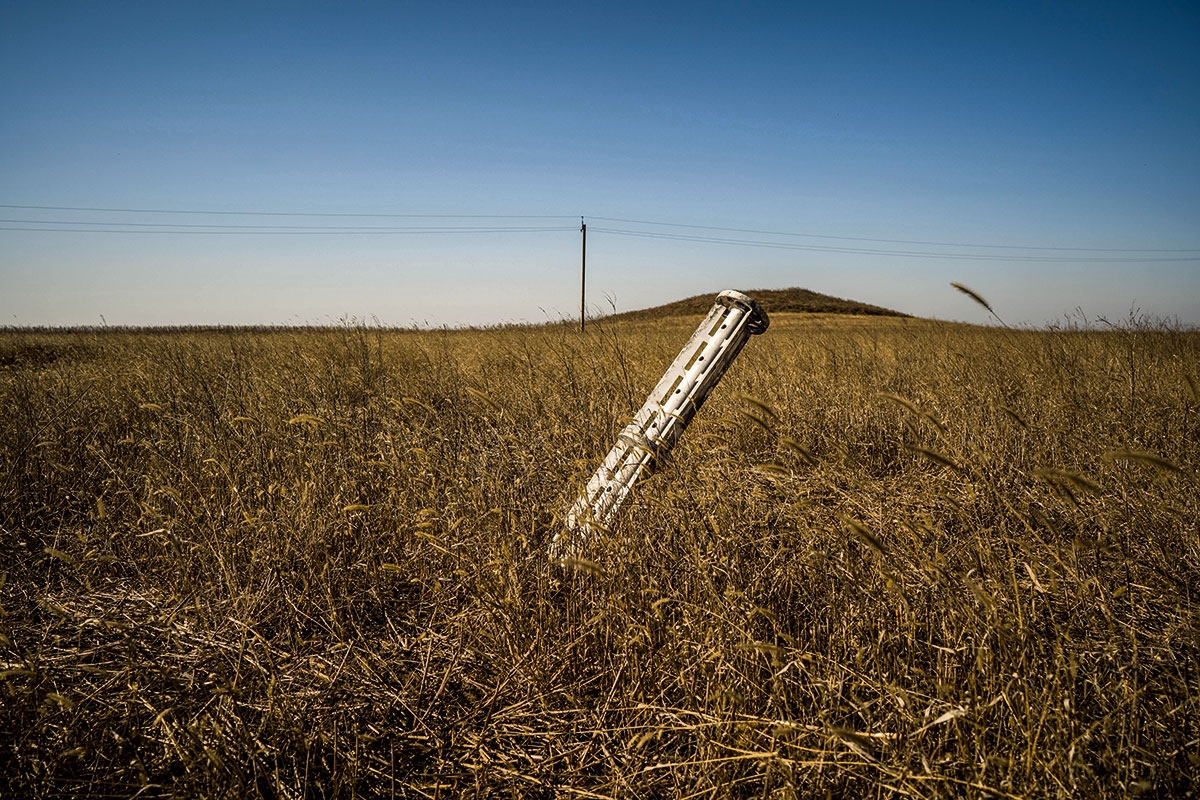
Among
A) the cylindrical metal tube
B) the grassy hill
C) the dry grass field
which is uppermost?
→ the grassy hill

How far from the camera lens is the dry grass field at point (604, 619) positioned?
1.10 metres

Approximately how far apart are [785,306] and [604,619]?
28.3 meters

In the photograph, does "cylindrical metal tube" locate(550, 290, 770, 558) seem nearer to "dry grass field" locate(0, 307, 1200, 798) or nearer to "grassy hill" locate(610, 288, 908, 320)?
"dry grass field" locate(0, 307, 1200, 798)

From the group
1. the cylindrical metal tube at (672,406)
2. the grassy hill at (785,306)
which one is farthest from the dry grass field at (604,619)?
the grassy hill at (785,306)

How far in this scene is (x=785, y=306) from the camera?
2758cm

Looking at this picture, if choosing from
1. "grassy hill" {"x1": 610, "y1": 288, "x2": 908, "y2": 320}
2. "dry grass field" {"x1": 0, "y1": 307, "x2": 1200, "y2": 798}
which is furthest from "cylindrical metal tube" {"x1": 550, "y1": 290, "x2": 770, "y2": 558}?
"grassy hill" {"x1": 610, "y1": 288, "x2": 908, "y2": 320}

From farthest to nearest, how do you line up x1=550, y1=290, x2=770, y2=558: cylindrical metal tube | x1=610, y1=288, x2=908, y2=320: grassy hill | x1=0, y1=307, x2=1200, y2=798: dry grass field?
x1=610, y1=288, x2=908, y2=320: grassy hill → x1=550, y1=290, x2=770, y2=558: cylindrical metal tube → x1=0, y1=307, x2=1200, y2=798: dry grass field

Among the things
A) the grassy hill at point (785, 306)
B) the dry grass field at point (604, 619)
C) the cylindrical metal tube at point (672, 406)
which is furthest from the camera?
the grassy hill at point (785, 306)

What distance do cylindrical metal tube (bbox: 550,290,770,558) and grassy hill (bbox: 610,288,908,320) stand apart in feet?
80.9

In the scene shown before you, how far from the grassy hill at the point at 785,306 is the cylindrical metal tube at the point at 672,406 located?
24.7 metres

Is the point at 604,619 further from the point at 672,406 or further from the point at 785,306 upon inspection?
the point at 785,306

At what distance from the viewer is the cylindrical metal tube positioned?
197cm

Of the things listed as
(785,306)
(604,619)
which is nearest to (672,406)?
(604,619)

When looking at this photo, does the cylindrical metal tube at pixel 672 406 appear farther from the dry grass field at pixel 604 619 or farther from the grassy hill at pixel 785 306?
the grassy hill at pixel 785 306
